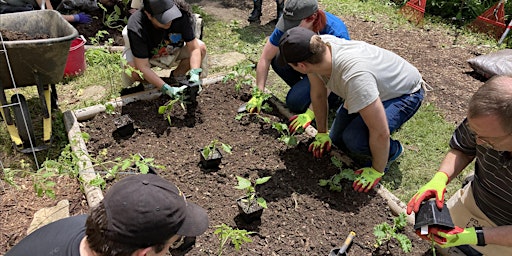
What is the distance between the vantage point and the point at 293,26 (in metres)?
3.29

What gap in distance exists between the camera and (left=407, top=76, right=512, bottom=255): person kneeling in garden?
5.72 feet

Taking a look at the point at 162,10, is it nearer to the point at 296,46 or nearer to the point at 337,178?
the point at 296,46

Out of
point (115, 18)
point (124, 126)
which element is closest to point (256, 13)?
point (115, 18)

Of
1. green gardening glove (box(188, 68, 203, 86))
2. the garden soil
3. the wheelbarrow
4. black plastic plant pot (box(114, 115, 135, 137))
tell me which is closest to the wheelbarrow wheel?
the wheelbarrow

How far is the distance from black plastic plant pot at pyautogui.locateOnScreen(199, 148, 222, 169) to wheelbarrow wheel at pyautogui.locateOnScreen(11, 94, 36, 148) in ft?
4.19

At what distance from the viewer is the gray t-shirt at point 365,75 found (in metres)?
2.55

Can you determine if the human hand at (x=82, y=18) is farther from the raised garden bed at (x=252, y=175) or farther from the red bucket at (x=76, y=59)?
the raised garden bed at (x=252, y=175)

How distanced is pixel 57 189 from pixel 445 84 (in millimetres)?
3861

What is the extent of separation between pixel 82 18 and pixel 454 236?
4593 mm

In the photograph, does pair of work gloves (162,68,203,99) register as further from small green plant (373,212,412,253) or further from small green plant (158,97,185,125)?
small green plant (373,212,412,253)

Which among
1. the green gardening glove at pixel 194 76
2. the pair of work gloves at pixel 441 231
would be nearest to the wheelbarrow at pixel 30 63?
the green gardening glove at pixel 194 76

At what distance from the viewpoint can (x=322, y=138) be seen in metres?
3.17

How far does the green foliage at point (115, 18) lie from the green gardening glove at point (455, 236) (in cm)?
426

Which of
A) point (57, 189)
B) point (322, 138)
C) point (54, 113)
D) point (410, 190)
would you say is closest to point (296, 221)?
point (322, 138)
